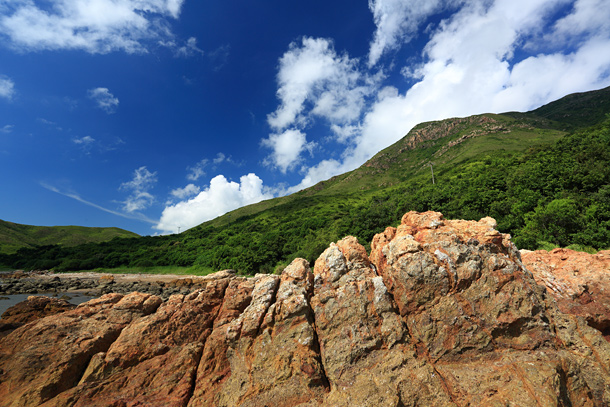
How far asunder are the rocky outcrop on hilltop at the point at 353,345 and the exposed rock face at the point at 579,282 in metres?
3.32

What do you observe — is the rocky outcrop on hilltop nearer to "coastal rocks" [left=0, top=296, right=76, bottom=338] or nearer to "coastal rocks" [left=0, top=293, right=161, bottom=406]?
"coastal rocks" [left=0, top=293, right=161, bottom=406]

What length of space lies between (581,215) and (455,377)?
39.3 m

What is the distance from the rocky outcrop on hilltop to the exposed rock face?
3319 millimetres

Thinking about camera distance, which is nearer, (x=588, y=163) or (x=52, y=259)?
(x=588, y=163)

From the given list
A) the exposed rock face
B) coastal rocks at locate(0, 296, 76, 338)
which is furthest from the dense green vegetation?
coastal rocks at locate(0, 296, 76, 338)

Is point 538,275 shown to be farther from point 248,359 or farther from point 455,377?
point 248,359

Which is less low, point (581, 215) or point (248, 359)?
point (248, 359)

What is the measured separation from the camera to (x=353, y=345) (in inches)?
347

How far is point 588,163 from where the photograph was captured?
41.3 metres

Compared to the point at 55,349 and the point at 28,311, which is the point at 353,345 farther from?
the point at 28,311

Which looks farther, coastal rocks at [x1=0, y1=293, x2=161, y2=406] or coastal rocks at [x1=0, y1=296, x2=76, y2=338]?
coastal rocks at [x1=0, y1=296, x2=76, y2=338]

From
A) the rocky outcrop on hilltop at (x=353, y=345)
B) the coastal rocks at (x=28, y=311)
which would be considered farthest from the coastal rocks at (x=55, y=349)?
the coastal rocks at (x=28, y=311)

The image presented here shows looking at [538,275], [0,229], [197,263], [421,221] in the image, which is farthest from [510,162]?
[0,229]

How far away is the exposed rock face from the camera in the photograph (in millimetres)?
11328
